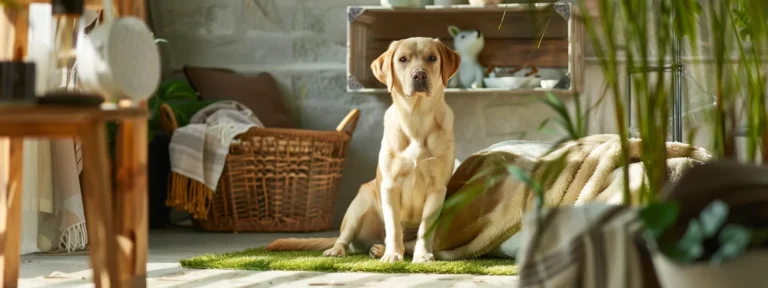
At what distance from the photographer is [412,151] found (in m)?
3.18

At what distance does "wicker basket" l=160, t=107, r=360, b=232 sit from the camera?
4180 mm

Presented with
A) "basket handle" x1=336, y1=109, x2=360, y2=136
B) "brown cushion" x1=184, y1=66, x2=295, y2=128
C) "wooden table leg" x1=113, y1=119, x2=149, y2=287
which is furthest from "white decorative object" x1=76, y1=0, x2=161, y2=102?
"brown cushion" x1=184, y1=66, x2=295, y2=128

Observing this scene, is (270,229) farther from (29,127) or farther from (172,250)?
(29,127)

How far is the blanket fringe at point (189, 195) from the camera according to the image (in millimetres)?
4133

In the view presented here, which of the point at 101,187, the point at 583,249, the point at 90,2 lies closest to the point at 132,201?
the point at 101,187

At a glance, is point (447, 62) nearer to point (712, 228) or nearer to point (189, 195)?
point (189, 195)

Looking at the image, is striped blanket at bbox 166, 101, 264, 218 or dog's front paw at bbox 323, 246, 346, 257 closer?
dog's front paw at bbox 323, 246, 346, 257

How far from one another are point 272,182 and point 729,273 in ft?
11.5

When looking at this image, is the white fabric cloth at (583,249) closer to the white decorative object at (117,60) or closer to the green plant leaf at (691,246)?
the green plant leaf at (691,246)

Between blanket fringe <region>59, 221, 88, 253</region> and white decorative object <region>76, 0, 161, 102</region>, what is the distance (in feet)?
7.42

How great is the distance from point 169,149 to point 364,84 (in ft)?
3.26

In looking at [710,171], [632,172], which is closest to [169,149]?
[632,172]

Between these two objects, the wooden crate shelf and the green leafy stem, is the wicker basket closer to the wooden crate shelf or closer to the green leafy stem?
the wooden crate shelf

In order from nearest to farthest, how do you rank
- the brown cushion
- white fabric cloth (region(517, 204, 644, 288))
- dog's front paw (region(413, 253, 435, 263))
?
white fabric cloth (region(517, 204, 644, 288)), dog's front paw (region(413, 253, 435, 263)), the brown cushion
